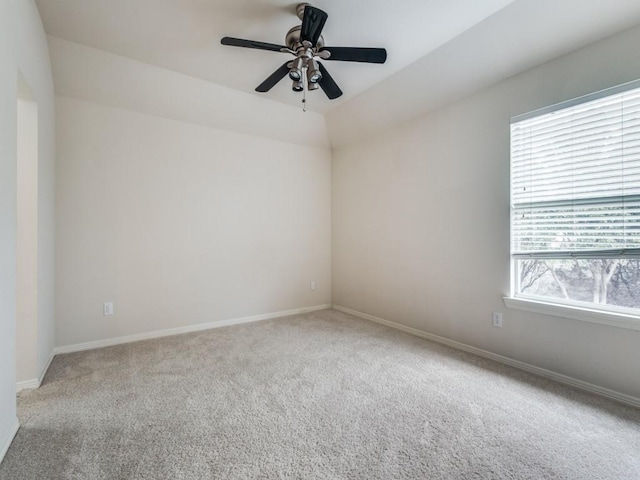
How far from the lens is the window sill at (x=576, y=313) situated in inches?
76.1

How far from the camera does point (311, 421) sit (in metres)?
1.75

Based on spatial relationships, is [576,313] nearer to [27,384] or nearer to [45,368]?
[27,384]

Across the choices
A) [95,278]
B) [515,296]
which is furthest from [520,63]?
[95,278]

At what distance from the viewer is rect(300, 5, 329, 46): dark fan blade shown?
1.77 m

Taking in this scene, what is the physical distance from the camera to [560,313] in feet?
7.33

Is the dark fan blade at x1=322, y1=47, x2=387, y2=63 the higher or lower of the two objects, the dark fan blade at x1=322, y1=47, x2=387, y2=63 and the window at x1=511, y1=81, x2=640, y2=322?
the higher

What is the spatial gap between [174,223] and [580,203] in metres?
3.68

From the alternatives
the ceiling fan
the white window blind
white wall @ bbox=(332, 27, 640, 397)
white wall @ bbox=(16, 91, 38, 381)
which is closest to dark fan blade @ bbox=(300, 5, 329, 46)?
the ceiling fan

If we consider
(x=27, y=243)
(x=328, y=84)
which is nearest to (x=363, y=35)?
(x=328, y=84)

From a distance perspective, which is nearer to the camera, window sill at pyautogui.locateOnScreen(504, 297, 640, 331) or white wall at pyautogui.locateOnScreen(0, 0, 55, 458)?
white wall at pyautogui.locateOnScreen(0, 0, 55, 458)

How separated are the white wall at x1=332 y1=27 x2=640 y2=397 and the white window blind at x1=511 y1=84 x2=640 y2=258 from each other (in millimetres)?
102

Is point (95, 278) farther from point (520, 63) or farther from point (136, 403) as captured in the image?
point (520, 63)

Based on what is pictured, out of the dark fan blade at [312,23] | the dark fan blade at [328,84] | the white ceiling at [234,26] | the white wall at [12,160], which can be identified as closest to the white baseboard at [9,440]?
the white wall at [12,160]

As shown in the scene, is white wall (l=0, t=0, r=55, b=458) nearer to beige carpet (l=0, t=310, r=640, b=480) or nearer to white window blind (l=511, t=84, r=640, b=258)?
beige carpet (l=0, t=310, r=640, b=480)
